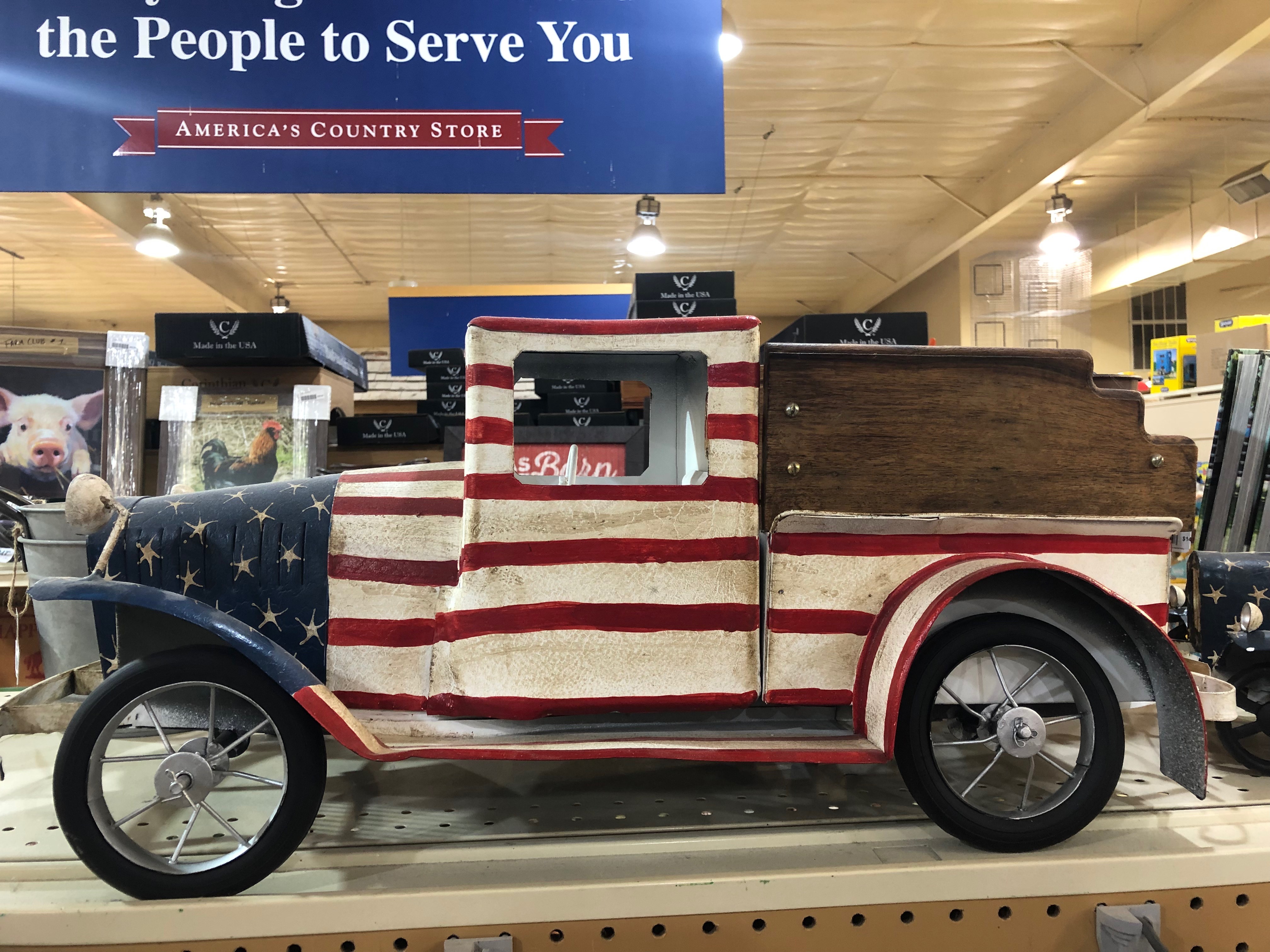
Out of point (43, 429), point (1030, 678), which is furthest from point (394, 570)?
point (43, 429)

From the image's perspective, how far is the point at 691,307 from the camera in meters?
2.88

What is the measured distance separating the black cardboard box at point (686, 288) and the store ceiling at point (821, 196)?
1.62m

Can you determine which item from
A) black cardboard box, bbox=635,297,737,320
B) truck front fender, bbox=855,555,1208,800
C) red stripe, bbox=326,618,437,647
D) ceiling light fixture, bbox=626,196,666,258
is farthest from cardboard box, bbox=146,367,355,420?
ceiling light fixture, bbox=626,196,666,258

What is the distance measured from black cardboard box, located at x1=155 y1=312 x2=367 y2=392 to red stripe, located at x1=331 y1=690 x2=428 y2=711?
1.81 metres

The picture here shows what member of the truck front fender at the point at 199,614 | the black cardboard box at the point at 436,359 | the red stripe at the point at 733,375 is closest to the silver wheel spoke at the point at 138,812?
the truck front fender at the point at 199,614

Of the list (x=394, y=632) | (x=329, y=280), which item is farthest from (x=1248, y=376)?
(x=329, y=280)

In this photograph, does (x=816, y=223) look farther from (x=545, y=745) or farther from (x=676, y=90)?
(x=545, y=745)

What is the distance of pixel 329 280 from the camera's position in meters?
10.2

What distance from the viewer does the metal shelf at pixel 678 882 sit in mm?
1110

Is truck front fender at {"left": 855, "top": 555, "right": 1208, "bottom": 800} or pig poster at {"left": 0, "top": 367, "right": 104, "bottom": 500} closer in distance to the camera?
truck front fender at {"left": 855, "top": 555, "right": 1208, "bottom": 800}

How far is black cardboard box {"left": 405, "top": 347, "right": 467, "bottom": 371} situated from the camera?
13.2ft

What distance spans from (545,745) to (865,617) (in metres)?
0.60

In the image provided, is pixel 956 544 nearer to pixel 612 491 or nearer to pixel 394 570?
pixel 612 491

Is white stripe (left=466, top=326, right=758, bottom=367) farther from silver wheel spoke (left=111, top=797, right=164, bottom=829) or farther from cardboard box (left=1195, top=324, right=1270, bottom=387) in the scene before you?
cardboard box (left=1195, top=324, right=1270, bottom=387)
